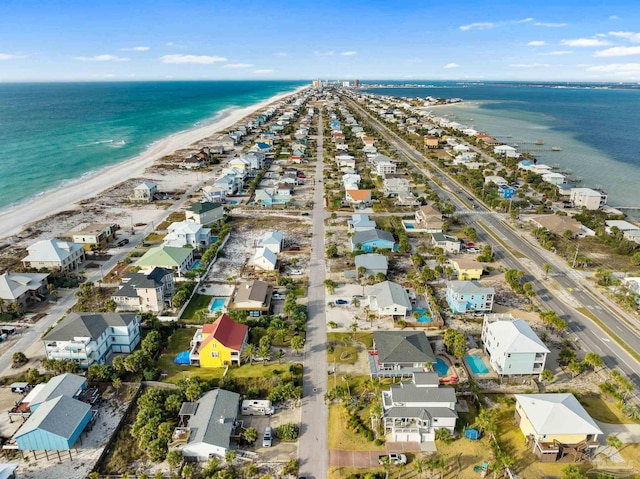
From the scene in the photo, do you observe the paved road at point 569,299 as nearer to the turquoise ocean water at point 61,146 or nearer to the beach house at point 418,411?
the beach house at point 418,411

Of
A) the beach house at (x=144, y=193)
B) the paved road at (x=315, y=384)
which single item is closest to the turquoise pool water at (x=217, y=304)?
the paved road at (x=315, y=384)

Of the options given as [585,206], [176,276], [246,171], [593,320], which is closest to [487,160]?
[585,206]

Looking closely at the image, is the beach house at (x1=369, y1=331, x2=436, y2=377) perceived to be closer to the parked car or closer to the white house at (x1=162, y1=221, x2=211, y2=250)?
the parked car

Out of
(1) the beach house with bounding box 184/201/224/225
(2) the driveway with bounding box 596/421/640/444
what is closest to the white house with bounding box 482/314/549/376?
(2) the driveway with bounding box 596/421/640/444

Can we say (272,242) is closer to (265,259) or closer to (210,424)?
(265,259)

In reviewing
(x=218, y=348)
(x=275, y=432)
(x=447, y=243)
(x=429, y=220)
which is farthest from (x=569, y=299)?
(x=218, y=348)

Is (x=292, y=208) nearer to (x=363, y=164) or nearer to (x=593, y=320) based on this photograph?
(x=363, y=164)
